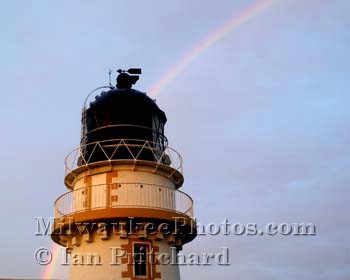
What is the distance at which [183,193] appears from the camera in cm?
2255

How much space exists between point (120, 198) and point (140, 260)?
229 cm

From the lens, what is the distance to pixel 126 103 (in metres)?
22.7

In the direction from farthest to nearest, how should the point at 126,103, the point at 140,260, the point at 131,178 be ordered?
the point at 126,103 → the point at 131,178 → the point at 140,260

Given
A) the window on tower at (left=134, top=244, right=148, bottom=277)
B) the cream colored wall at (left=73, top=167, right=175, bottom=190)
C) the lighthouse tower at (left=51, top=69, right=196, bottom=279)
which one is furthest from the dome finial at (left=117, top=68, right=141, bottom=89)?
the window on tower at (left=134, top=244, right=148, bottom=277)

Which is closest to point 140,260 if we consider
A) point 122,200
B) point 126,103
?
point 122,200

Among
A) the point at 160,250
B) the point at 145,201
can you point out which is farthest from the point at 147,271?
the point at 145,201

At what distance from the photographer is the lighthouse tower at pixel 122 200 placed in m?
20.7

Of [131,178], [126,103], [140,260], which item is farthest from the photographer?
[126,103]

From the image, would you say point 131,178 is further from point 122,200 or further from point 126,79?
point 126,79

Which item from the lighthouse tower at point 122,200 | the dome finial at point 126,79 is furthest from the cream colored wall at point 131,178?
the dome finial at point 126,79

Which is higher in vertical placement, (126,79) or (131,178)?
(126,79)

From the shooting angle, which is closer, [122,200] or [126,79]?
[122,200]

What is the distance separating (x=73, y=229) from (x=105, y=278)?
6.97ft

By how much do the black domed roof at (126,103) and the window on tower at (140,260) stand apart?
198 inches
